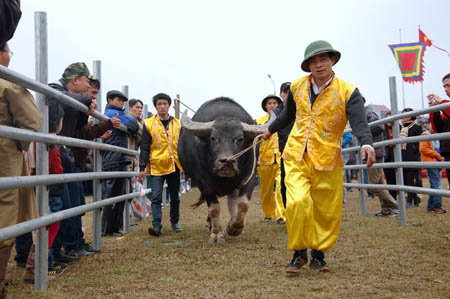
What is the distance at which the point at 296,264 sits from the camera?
3.70 m

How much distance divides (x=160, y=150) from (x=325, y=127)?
3816 millimetres

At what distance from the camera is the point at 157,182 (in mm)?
7035

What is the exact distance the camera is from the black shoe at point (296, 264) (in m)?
3.60

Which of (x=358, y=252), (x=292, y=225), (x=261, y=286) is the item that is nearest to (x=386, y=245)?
(x=358, y=252)

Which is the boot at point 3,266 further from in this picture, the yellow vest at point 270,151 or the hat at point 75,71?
the yellow vest at point 270,151

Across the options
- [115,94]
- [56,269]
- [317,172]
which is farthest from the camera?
[115,94]

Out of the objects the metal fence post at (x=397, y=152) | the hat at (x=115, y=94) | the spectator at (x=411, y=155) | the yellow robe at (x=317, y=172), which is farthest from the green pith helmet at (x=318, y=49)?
the spectator at (x=411, y=155)

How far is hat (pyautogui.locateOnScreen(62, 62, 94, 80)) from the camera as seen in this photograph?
4.80 meters

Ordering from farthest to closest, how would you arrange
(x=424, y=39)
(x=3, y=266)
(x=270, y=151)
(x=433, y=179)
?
(x=424, y=39)
(x=433, y=179)
(x=270, y=151)
(x=3, y=266)

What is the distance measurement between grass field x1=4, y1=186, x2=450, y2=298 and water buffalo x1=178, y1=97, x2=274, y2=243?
15.3 inches

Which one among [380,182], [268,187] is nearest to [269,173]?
[268,187]

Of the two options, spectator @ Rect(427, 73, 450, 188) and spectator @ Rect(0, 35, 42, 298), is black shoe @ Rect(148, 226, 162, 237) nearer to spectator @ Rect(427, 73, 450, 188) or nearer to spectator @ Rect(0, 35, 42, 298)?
spectator @ Rect(0, 35, 42, 298)

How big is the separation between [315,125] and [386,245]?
197 cm

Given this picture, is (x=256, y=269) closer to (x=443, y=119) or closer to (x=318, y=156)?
(x=318, y=156)
